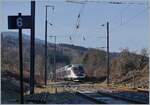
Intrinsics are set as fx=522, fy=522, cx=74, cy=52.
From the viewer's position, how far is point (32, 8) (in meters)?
29.1

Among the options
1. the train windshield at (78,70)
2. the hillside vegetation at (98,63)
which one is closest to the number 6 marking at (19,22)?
the hillside vegetation at (98,63)

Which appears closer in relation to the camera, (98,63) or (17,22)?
(17,22)

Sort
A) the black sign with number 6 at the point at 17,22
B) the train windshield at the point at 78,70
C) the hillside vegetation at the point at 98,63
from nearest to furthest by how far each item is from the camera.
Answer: the black sign with number 6 at the point at 17,22
the hillside vegetation at the point at 98,63
the train windshield at the point at 78,70

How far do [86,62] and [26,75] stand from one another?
30.6 meters

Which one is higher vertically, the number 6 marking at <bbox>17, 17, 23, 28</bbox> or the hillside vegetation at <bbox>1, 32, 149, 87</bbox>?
the number 6 marking at <bbox>17, 17, 23, 28</bbox>

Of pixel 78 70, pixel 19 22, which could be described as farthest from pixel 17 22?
pixel 78 70

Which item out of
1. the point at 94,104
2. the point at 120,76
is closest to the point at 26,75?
the point at 120,76

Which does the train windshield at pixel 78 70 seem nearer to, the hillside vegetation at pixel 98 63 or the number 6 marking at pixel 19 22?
the hillside vegetation at pixel 98 63

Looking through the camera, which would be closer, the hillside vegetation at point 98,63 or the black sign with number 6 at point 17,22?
the black sign with number 6 at point 17,22

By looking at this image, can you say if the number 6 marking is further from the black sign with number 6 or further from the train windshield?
the train windshield

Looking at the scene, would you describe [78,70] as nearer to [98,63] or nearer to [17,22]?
[98,63]

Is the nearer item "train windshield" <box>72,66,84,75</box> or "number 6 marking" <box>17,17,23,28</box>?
"number 6 marking" <box>17,17,23,28</box>

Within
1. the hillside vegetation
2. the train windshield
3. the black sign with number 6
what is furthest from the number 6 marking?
the train windshield

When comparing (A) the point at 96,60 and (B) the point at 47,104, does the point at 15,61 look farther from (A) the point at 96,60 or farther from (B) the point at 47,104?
(B) the point at 47,104
